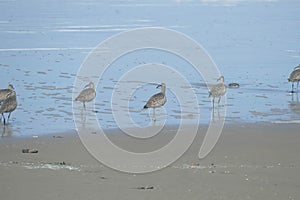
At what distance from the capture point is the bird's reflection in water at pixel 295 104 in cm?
1333

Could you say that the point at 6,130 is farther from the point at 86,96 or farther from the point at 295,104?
the point at 295,104

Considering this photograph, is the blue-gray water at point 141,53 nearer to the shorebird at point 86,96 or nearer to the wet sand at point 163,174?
the shorebird at point 86,96

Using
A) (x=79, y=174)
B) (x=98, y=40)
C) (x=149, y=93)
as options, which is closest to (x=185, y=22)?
(x=98, y=40)

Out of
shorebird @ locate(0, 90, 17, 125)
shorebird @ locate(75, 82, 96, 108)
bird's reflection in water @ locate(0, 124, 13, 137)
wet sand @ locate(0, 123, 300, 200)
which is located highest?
shorebird @ locate(75, 82, 96, 108)

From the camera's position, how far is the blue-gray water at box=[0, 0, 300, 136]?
1306cm

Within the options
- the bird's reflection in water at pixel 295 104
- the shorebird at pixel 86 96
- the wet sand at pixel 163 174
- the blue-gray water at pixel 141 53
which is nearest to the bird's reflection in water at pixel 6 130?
the blue-gray water at pixel 141 53

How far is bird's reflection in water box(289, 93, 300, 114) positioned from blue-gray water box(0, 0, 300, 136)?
2 cm

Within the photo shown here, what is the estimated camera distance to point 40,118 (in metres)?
12.5

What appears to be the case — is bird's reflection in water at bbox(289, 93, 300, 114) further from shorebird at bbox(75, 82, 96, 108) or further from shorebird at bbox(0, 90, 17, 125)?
shorebird at bbox(0, 90, 17, 125)

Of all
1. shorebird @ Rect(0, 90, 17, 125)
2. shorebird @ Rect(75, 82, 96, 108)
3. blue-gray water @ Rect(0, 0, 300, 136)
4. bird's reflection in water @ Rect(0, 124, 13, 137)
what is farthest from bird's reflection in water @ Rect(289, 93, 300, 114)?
bird's reflection in water @ Rect(0, 124, 13, 137)

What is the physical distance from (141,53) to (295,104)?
310 inches

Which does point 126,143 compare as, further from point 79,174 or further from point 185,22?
point 185,22

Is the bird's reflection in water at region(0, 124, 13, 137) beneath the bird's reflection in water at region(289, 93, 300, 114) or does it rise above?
beneath

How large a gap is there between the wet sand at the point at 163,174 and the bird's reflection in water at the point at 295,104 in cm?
289
